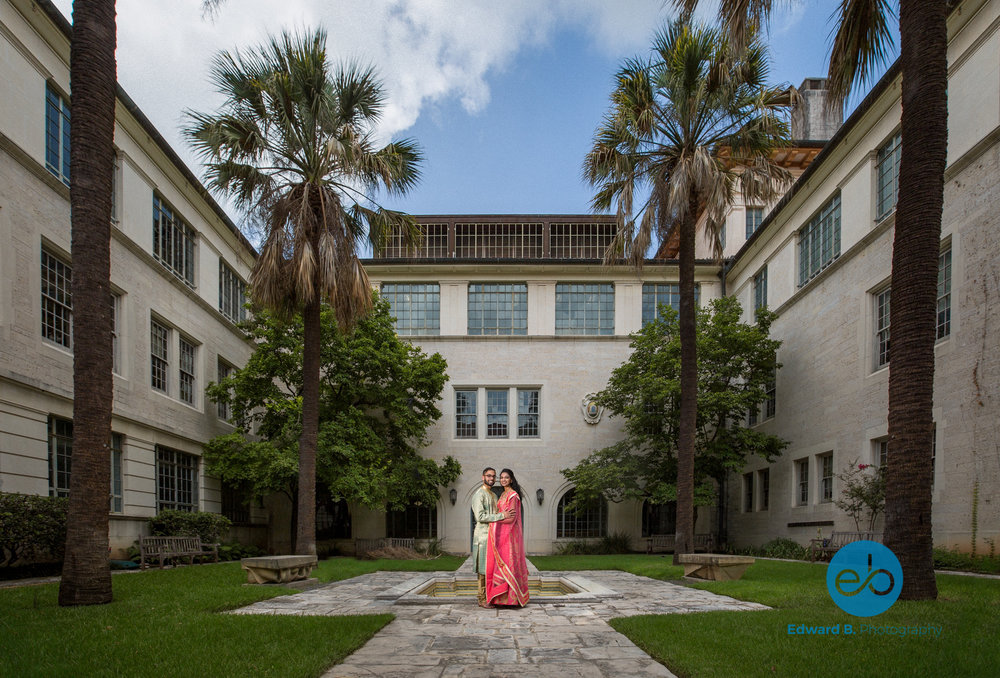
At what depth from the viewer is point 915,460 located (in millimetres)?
8867

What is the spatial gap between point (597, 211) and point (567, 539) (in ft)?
45.6

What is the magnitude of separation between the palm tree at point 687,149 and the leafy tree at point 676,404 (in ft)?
20.1

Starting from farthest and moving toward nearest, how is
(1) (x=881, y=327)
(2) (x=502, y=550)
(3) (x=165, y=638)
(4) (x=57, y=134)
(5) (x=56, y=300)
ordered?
(1) (x=881, y=327) < (4) (x=57, y=134) < (5) (x=56, y=300) < (2) (x=502, y=550) < (3) (x=165, y=638)

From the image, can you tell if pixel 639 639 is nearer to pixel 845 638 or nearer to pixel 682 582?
pixel 845 638

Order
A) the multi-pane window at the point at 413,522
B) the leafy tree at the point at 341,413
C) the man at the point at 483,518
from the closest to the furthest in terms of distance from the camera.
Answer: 1. the man at the point at 483,518
2. the leafy tree at the point at 341,413
3. the multi-pane window at the point at 413,522

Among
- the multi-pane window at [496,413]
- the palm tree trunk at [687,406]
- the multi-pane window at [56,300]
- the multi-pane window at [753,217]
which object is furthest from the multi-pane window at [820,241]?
the multi-pane window at [56,300]

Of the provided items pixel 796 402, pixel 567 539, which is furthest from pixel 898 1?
pixel 567 539

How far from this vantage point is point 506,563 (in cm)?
941

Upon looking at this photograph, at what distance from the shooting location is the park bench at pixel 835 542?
1602cm

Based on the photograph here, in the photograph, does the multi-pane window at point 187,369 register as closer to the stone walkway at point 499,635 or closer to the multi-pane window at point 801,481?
the stone walkway at point 499,635

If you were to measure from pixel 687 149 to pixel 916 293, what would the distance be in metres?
8.25

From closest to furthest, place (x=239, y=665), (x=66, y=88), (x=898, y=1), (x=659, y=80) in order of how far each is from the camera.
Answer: (x=239, y=665) → (x=898, y=1) → (x=66, y=88) → (x=659, y=80)

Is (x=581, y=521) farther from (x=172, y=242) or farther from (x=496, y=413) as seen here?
(x=172, y=242)

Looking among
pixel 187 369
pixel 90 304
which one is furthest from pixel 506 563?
pixel 187 369
